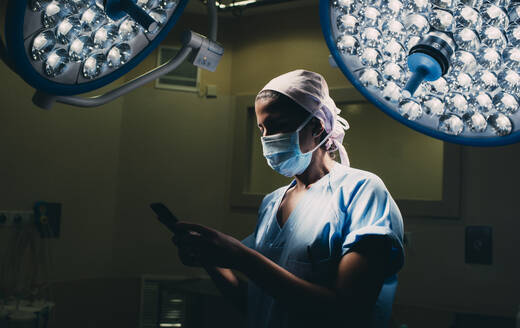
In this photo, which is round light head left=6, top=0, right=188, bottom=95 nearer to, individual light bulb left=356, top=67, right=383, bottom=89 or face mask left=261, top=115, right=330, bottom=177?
individual light bulb left=356, top=67, right=383, bottom=89

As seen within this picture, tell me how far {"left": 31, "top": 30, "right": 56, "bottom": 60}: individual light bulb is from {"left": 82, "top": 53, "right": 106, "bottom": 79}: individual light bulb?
2.3 inches

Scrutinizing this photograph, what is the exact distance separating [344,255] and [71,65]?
1.98 feet

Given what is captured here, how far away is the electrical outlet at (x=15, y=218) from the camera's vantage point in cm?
225

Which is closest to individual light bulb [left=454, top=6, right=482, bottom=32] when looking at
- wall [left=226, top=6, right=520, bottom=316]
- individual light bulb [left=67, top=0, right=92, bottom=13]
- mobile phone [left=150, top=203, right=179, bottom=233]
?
individual light bulb [left=67, top=0, right=92, bottom=13]

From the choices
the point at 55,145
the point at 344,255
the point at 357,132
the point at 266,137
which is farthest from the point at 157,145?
the point at 344,255

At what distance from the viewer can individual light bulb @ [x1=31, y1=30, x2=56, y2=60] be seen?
61 cm

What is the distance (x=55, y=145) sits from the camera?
97.8 inches

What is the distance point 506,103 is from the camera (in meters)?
0.61

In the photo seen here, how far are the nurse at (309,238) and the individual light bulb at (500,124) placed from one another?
13.5 inches

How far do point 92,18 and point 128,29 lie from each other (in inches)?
2.3

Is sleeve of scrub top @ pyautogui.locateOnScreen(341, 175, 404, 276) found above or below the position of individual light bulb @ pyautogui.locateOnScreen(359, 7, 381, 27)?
below

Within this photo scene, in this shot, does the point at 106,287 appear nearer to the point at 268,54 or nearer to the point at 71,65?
the point at 268,54

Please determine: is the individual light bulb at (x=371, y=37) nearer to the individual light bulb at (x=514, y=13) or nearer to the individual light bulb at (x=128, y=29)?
the individual light bulb at (x=514, y=13)

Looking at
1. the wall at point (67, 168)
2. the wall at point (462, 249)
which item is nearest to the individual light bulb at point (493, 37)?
the wall at point (462, 249)
